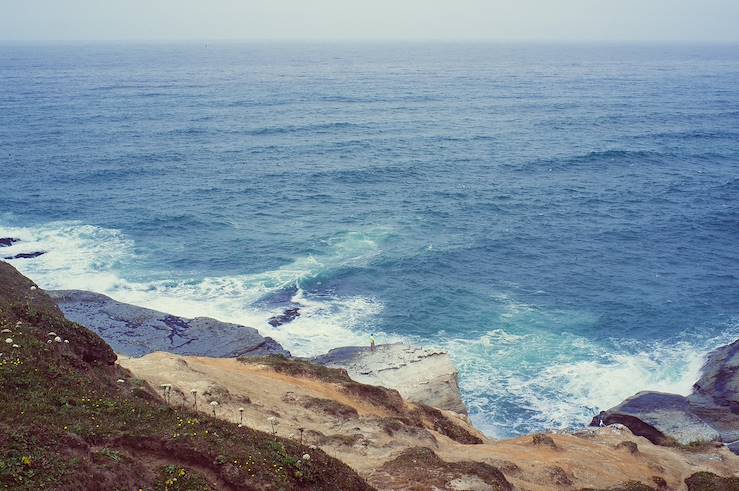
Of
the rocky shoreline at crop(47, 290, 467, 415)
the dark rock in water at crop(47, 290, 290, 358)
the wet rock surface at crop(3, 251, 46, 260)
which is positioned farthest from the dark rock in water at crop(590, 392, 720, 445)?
the wet rock surface at crop(3, 251, 46, 260)

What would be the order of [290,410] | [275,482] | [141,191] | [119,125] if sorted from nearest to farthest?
[275,482] → [290,410] → [141,191] → [119,125]

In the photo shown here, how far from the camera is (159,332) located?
46406 mm

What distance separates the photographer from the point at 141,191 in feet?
270

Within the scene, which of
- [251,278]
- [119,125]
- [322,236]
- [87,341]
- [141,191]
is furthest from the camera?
[119,125]

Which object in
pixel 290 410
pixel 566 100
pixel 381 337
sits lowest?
pixel 381 337

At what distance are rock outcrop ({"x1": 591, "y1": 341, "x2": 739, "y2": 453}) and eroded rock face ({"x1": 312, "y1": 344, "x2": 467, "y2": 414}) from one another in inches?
394

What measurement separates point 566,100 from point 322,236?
100 meters

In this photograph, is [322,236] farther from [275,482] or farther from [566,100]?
[566,100]

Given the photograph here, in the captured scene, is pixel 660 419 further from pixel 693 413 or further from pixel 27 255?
pixel 27 255

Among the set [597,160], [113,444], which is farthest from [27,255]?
[597,160]

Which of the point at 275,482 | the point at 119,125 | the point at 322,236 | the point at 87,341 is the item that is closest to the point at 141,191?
the point at 322,236

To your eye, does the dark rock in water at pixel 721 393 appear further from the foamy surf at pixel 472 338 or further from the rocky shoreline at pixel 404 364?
the foamy surf at pixel 472 338

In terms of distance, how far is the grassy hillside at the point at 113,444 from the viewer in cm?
1697

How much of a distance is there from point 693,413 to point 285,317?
3008 cm
